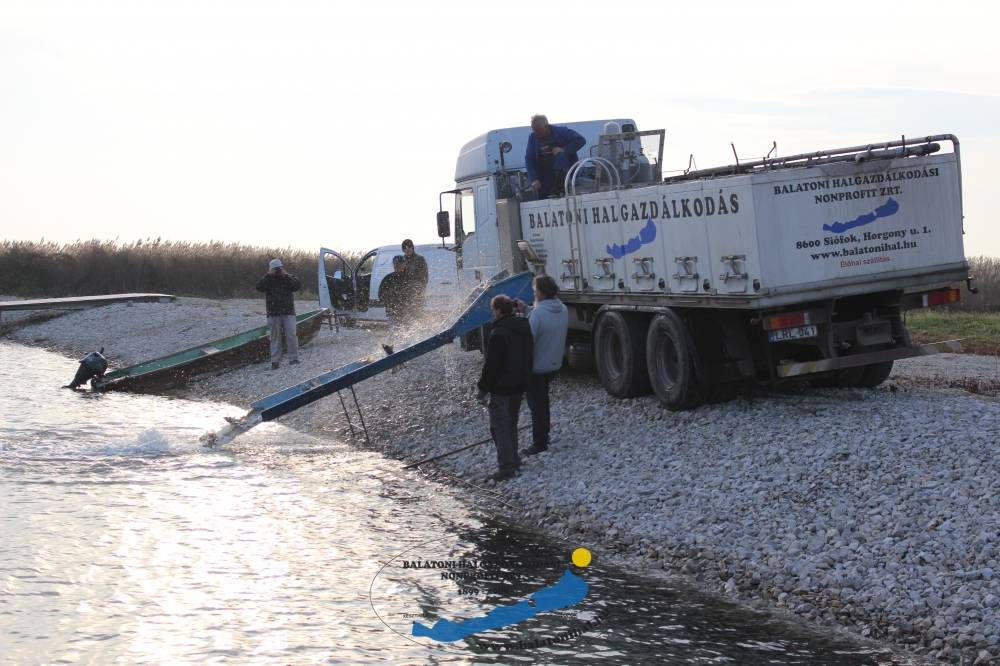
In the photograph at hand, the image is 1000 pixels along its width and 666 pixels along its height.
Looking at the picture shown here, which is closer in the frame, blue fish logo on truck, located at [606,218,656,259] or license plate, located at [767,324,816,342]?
license plate, located at [767,324,816,342]

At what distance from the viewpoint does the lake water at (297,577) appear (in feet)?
25.7

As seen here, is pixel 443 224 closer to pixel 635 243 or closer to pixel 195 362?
pixel 635 243

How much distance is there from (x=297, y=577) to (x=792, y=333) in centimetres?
584

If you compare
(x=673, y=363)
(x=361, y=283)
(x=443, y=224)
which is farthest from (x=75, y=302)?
(x=673, y=363)

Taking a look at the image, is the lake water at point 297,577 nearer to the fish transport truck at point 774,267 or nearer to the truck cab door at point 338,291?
the fish transport truck at point 774,267

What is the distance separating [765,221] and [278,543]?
5.88m

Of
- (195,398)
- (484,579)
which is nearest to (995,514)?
(484,579)

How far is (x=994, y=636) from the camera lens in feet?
24.0

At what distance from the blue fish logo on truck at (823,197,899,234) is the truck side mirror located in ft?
27.0

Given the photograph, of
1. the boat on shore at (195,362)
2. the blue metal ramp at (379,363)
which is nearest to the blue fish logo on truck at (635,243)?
the blue metal ramp at (379,363)

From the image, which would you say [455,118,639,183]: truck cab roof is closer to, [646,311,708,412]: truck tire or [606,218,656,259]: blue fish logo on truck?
[606,218,656,259]: blue fish logo on truck

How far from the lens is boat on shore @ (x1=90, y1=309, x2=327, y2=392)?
22.5 metres

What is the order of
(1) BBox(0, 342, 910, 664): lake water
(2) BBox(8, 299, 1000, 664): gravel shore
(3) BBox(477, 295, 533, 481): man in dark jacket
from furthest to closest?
(3) BBox(477, 295, 533, 481): man in dark jacket → (2) BBox(8, 299, 1000, 664): gravel shore → (1) BBox(0, 342, 910, 664): lake water

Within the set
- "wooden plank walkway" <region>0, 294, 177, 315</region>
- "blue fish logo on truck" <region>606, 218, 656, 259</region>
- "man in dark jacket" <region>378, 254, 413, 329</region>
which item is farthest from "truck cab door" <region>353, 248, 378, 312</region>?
"wooden plank walkway" <region>0, 294, 177, 315</region>
